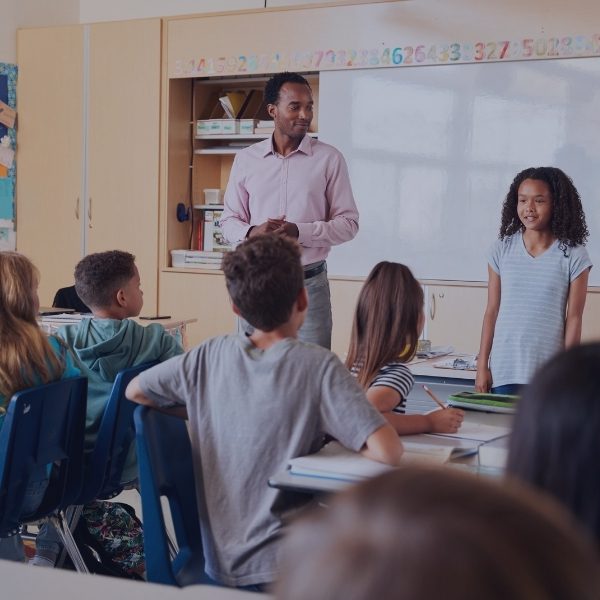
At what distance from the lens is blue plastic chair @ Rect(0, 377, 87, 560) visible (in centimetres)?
217

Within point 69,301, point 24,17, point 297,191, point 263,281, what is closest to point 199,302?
point 69,301

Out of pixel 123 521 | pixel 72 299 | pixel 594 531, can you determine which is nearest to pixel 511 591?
pixel 594 531

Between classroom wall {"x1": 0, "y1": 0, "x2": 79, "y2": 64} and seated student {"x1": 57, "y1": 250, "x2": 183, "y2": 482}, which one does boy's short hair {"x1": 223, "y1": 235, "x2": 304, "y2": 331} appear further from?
classroom wall {"x1": 0, "y1": 0, "x2": 79, "y2": 64}

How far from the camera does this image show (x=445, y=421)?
1985 millimetres

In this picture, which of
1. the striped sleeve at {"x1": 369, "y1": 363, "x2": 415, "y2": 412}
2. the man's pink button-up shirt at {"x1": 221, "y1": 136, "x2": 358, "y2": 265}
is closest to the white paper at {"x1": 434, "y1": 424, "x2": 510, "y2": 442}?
the striped sleeve at {"x1": 369, "y1": 363, "x2": 415, "y2": 412}

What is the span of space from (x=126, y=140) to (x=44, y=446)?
4.15 m

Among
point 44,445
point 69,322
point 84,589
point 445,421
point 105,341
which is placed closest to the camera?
point 84,589

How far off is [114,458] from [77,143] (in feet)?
13.5

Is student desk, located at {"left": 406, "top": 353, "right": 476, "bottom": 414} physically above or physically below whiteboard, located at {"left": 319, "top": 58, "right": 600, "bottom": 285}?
below

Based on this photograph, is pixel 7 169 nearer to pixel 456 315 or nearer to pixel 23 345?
pixel 456 315

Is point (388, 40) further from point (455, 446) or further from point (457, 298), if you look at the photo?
point (455, 446)

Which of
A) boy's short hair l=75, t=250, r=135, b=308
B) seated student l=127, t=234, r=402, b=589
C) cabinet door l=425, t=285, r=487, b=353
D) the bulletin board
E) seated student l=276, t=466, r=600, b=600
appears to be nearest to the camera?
seated student l=276, t=466, r=600, b=600

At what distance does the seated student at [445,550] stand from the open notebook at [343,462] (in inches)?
45.2

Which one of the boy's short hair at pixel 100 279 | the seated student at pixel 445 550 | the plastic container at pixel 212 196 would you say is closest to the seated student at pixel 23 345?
the boy's short hair at pixel 100 279
